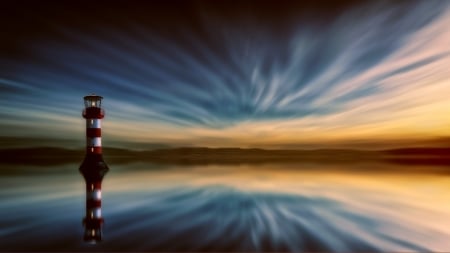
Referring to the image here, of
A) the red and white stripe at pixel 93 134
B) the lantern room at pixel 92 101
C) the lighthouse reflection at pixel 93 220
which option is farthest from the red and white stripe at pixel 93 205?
the lantern room at pixel 92 101

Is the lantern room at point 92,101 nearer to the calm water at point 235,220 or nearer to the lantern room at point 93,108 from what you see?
the lantern room at point 93,108

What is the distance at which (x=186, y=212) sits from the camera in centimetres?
231

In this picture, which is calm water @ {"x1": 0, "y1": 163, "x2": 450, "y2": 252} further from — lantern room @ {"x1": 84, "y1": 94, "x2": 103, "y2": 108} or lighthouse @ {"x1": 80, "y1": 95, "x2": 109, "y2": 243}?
lantern room @ {"x1": 84, "y1": 94, "x2": 103, "y2": 108}

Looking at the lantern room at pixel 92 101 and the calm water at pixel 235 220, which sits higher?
the lantern room at pixel 92 101

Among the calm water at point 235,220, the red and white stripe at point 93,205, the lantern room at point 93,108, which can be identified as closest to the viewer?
the calm water at point 235,220

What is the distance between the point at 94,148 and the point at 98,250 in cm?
402

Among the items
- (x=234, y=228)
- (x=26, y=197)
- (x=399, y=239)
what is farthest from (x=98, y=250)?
(x=26, y=197)

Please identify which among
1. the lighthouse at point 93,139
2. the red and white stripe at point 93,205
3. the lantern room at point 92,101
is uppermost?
the lantern room at point 92,101

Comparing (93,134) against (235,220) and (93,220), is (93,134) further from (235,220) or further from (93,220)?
(235,220)

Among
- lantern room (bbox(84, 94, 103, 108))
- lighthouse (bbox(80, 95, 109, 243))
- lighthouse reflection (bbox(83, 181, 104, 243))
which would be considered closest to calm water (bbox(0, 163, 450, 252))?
lighthouse reflection (bbox(83, 181, 104, 243))

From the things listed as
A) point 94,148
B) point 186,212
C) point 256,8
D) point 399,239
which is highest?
point 256,8

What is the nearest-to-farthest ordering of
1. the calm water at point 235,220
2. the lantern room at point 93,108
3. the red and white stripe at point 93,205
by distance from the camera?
the calm water at point 235,220 < the red and white stripe at point 93,205 < the lantern room at point 93,108

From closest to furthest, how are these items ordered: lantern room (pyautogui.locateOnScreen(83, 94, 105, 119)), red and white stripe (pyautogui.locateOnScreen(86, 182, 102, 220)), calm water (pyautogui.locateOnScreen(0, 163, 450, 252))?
calm water (pyautogui.locateOnScreen(0, 163, 450, 252)), red and white stripe (pyautogui.locateOnScreen(86, 182, 102, 220)), lantern room (pyautogui.locateOnScreen(83, 94, 105, 119))

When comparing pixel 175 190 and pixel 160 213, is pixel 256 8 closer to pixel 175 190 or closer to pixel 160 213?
pixel 175 190
